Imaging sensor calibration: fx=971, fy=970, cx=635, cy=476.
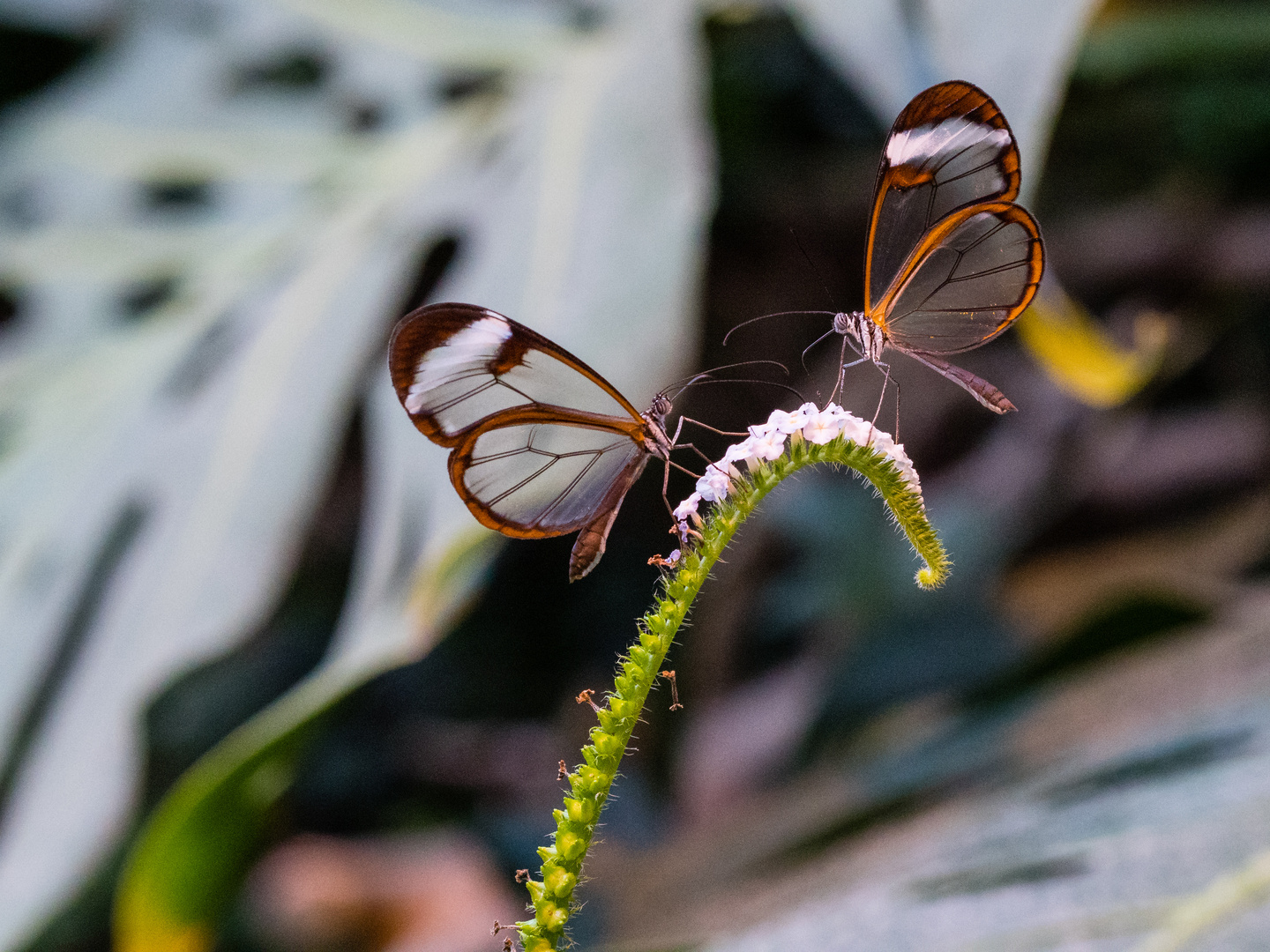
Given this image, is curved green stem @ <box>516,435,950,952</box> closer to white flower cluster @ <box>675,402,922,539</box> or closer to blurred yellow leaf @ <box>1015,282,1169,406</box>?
white flower cluster @ <box>675,402,922,539</box>

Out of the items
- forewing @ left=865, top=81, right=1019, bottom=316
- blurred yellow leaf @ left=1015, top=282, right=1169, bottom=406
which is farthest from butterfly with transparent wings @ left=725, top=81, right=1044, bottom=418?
blurred yellow leaf @ left=1015, top=282, right=1169, bottom=406

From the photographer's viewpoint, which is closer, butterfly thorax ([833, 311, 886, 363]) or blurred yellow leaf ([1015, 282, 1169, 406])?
butterfly thorax ([833, 311, 886, 363])

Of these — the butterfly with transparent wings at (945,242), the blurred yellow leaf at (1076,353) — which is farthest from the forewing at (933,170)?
the blurred yellow leaf at (1076,353)

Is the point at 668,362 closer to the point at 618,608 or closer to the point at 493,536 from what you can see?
the point at 493,536

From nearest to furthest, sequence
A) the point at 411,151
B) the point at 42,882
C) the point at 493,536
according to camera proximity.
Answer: the point at 493,536
the point at 42,882
the point at 411,151

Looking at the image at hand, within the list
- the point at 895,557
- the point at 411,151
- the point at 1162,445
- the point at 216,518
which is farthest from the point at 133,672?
the point at 1162,445

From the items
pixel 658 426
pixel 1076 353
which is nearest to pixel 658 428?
pixel 658 426

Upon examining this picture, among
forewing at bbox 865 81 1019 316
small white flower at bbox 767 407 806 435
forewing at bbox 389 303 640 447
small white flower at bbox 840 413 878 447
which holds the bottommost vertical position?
small white flower at bbox 840 413 878 447
